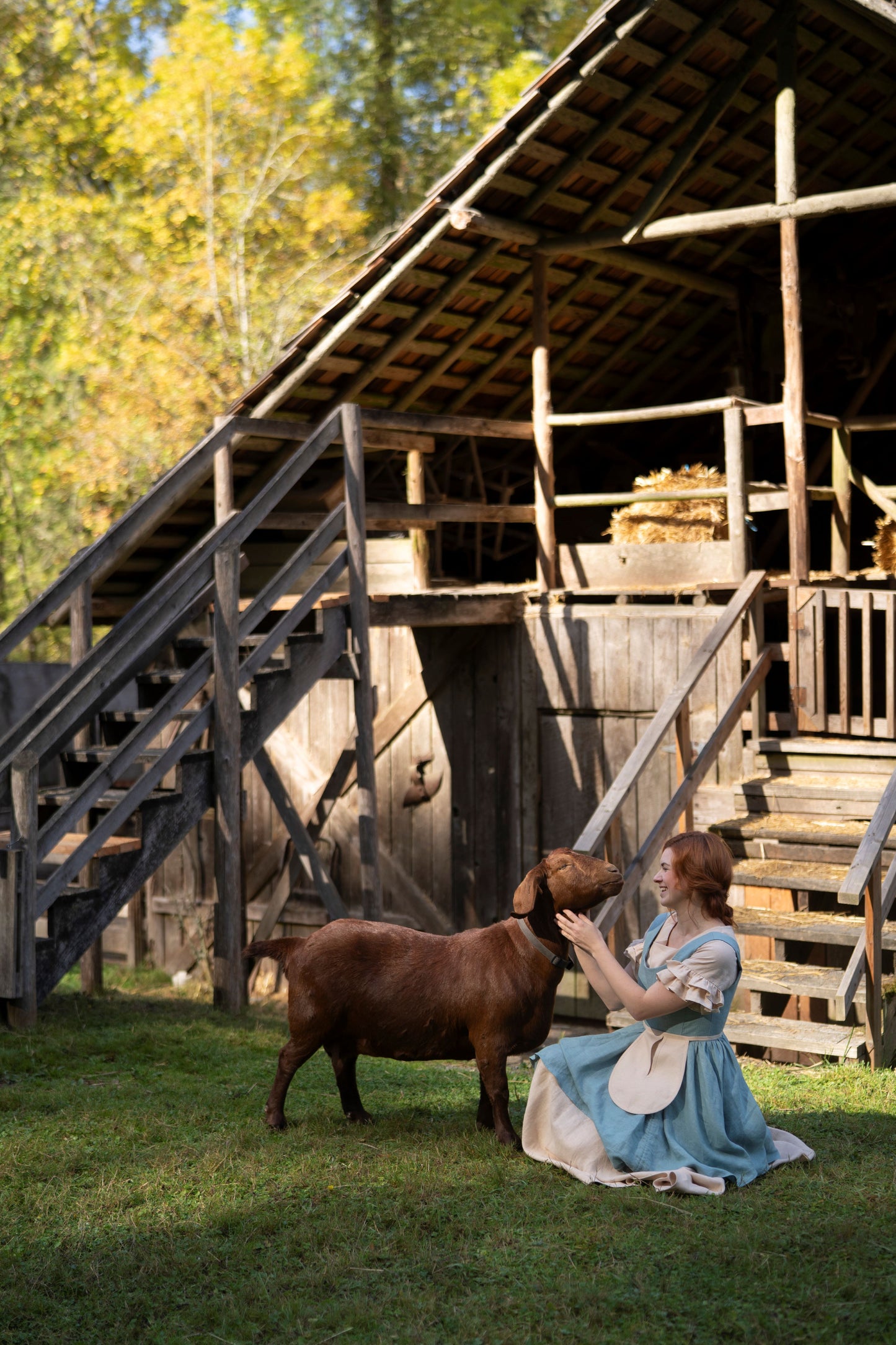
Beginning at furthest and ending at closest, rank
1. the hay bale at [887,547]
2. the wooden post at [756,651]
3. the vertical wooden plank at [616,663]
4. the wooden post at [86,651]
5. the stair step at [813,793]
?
1. the hay bale at [887,547]
2. the vertical wooden plank at [616,663]
3. the wooden post at [756,651]
4. the wooden post at [86,651]
5. the stair step at [813,793]

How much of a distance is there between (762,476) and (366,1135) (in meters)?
10.8

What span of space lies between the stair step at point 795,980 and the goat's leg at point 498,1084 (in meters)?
2.29

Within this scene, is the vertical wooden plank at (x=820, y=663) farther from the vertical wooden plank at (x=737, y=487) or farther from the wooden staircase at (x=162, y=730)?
the wooden staircase at (x=162, y=730)

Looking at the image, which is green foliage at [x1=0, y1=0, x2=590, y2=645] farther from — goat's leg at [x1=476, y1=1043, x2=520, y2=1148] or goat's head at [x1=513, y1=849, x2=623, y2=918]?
goat's leg at [x1=476, y1=1043, x2=520, y2=1148]

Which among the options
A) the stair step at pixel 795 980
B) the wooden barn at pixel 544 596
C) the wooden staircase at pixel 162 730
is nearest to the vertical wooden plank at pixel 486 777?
the wooden barn at pixel 544 596

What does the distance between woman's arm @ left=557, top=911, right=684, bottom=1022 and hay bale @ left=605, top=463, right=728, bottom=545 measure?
615cm

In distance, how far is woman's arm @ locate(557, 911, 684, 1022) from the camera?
4.50 m

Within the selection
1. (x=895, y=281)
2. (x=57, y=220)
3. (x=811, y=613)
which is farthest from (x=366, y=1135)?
(x=57, y=220)

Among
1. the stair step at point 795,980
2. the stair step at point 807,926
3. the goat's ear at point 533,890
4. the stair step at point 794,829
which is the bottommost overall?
the stair step at point 795,980

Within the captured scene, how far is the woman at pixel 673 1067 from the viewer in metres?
4.52

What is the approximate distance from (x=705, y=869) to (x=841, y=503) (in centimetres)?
712

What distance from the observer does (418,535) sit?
1114cm

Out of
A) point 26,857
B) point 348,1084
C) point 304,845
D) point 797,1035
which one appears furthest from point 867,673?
point 26,857

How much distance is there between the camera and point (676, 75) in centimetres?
977
